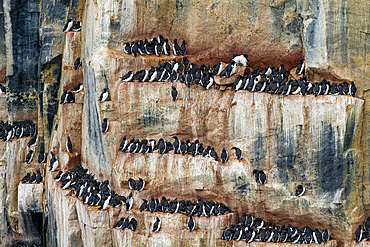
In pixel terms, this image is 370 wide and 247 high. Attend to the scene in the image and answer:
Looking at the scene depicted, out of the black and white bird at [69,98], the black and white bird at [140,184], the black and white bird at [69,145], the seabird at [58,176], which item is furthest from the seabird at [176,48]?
the seabird at [58,176]

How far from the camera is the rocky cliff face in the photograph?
70.5 feet

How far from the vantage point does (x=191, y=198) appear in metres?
22.5

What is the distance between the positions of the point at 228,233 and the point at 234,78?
214 inches

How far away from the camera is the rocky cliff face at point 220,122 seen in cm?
2150

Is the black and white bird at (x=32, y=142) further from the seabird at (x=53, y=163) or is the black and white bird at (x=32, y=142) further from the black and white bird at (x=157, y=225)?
the black and white bird at (x=157, y=225)

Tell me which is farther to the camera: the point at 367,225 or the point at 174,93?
the point at 174,93

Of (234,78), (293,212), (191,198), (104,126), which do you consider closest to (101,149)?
(104,126)

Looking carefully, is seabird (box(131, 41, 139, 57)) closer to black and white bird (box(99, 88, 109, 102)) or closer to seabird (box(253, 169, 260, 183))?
black and white bird (box(99, 88, 109, 102))

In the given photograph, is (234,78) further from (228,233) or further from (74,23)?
(74,23)

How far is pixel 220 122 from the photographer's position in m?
22.8

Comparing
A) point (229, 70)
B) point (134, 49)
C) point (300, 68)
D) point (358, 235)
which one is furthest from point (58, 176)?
point (358, 235)

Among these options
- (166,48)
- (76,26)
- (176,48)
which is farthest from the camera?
(76,26)

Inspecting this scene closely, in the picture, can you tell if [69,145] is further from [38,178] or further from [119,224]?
[119,224]

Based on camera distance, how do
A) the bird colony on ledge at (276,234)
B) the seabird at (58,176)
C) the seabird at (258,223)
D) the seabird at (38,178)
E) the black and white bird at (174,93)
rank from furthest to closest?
the seabird at (38,178)
the seabird at (58,176)
the black and white bird at (174,93)
the seabird at (258,223)
the bird colony on ledge at (276,234)
